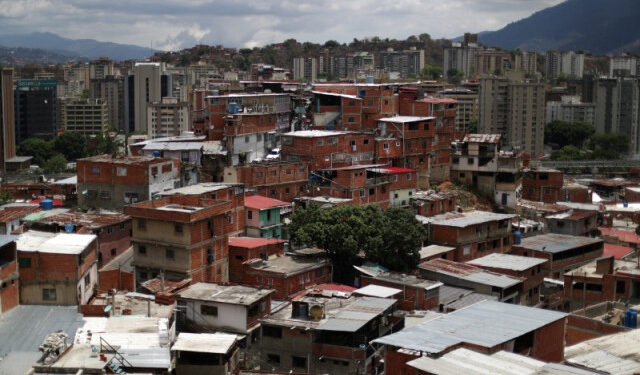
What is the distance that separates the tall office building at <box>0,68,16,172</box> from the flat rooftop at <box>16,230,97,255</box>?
4002cm

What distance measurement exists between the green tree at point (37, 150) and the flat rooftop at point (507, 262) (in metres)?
40.6

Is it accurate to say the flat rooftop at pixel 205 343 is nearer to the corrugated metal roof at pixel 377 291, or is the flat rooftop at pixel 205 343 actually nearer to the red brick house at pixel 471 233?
the corrugated metal roof at pixel 377 291

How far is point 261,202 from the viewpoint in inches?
969

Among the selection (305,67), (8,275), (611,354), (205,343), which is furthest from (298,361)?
(305,67)

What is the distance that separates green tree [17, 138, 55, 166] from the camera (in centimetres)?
5877

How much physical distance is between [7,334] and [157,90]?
196ft

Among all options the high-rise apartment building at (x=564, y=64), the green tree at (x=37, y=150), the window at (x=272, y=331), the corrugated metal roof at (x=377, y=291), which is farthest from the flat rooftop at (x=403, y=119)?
the high-rise apartment building at (x=564, y=64)

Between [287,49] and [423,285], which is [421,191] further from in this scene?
[287,49]

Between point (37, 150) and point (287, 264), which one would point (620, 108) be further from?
point (287, 264)

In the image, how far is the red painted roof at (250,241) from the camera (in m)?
21.6

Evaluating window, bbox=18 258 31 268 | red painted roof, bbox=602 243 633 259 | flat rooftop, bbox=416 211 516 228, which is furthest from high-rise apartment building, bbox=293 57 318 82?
window, bbox=18 258 31 268

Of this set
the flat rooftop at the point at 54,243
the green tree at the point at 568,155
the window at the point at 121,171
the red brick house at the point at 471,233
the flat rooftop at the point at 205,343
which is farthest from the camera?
the green tree at the point at 568,155

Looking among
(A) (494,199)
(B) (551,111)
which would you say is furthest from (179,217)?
(B) (551,111)

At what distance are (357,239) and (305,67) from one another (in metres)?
77.7
